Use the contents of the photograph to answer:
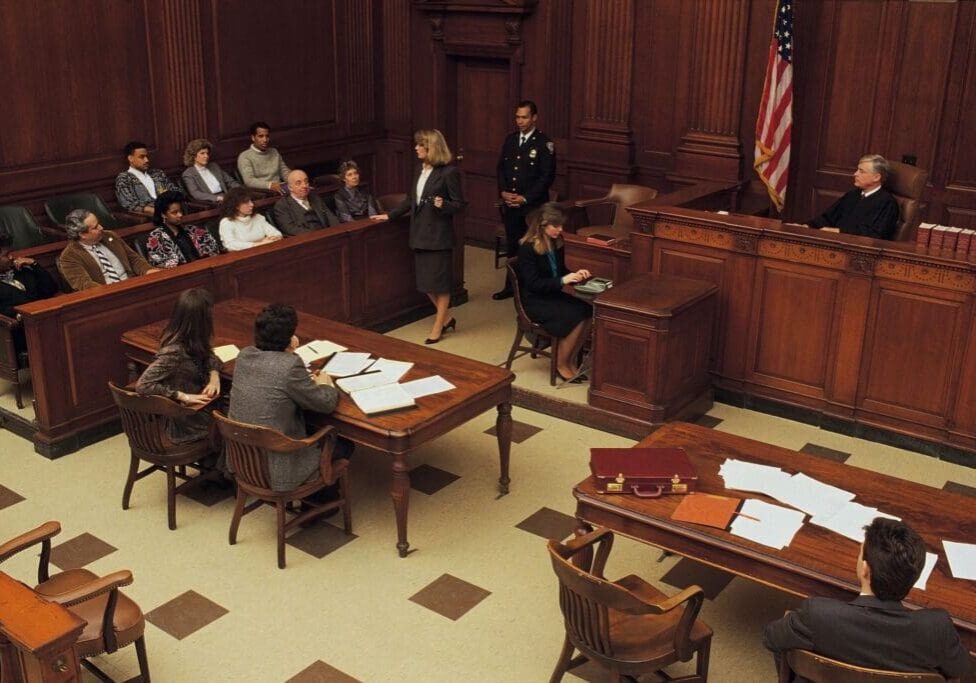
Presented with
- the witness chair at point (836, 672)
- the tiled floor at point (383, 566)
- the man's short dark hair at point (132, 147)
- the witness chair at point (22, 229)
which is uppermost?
the man's short dark hair at point (132, 147)

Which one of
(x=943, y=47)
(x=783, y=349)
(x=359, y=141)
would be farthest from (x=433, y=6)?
(x=783, y=349)

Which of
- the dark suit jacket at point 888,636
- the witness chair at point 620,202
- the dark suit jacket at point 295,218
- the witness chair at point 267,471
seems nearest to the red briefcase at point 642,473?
the dark suit jacket at point 888,636

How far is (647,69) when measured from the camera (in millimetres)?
9359

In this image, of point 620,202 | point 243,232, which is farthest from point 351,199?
point 620,202

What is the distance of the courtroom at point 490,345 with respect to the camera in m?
4.01

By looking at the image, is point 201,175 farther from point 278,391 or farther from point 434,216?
point 278,391

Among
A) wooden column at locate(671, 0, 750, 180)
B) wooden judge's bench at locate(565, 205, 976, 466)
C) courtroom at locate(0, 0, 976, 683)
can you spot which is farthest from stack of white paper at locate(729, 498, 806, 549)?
wooden column at locate(671, 0, 750, 180)

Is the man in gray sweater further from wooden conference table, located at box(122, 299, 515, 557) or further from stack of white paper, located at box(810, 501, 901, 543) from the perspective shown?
stack of white paper, located at box(810, 501, 901, 543)

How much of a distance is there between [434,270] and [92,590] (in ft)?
15.3

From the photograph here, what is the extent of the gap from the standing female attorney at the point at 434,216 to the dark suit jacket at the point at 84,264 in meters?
1.95

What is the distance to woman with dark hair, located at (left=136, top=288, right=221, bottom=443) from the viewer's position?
511 centimetres

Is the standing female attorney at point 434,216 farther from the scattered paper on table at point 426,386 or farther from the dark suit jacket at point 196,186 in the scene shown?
the scattered paper on table at point 426,386

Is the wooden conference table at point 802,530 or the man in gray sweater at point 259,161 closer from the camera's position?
the wooden conference table at point 802,530

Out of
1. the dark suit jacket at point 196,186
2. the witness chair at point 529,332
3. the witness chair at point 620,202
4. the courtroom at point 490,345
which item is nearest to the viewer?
the courtroom at point 490,345
